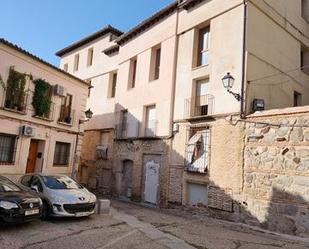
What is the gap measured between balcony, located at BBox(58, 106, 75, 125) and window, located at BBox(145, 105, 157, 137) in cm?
401

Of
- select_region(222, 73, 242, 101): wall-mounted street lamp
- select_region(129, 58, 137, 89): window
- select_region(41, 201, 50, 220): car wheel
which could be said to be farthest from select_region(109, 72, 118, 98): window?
select_region(41, 201, 50, 220): car wheel

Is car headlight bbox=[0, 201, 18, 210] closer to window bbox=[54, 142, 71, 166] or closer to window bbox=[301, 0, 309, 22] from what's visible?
window bbox=[54, 142, 71, 166]

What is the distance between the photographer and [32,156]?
51.0ft

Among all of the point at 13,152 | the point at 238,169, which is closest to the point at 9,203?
the point at 13,152

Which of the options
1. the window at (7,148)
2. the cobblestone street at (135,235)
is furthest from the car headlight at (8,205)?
the window at (7,148)

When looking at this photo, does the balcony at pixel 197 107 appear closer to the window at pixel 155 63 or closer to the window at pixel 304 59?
the window at pixel 155 63

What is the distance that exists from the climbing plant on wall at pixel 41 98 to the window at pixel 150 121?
5.04 metres

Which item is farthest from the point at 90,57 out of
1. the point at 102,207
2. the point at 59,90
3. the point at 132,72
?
the point at 102,207

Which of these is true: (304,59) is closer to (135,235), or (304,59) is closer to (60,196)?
(135,235)

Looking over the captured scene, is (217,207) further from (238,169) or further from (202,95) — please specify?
(202,95)

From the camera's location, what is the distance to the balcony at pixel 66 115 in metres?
16.8

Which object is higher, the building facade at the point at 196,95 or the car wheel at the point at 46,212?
the building facade at the point at 196,95

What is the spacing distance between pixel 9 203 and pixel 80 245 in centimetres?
211

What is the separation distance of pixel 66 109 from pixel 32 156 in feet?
10.0
